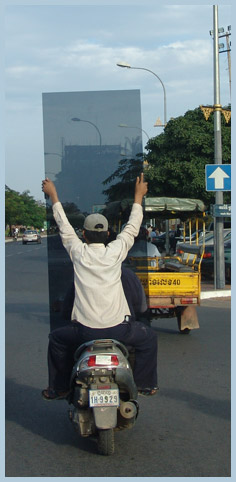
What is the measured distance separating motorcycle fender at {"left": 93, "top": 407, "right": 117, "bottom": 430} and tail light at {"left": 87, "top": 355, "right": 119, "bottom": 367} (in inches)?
11.5

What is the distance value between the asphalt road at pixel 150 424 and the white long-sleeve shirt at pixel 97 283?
38.6 inches

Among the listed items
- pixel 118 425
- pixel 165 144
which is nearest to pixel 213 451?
pixel 118 425

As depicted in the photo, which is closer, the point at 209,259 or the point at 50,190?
the point at 50,190

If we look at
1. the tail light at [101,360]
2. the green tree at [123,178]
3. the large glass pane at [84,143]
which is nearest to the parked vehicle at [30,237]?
the green tree at [123,178]

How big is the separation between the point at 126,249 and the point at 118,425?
4.17ft

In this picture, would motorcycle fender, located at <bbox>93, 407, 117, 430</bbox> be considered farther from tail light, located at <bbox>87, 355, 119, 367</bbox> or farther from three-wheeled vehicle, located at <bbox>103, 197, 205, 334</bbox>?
three-wheeled vehicle, located at <bbox>103, 197, 205, 334</bbox>

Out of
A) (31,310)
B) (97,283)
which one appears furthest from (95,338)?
(31,310)

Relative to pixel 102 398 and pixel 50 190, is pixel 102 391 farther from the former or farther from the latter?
pixel 50 190

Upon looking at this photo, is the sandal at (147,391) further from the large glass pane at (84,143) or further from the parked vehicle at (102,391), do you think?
the large glass pane at (84,143)

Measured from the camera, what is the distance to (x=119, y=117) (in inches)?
225

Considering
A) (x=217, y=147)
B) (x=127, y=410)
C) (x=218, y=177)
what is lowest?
(x=127, y=410)

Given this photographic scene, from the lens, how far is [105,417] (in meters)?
4.78

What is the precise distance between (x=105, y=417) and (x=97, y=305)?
2.55ft

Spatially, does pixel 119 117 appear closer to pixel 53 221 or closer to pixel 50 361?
pixel 53 221
